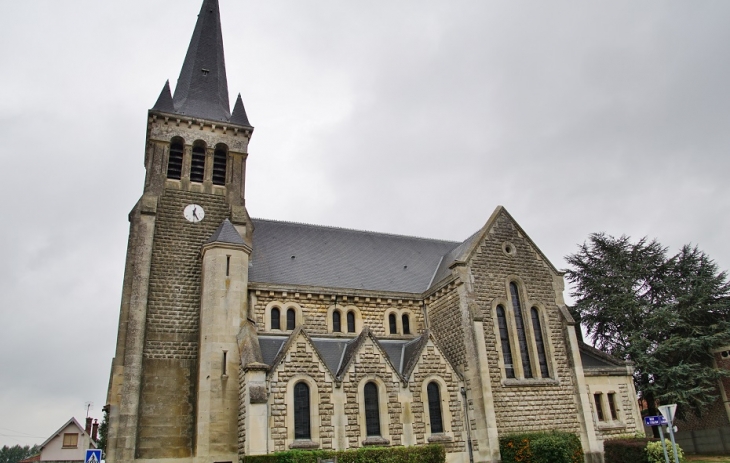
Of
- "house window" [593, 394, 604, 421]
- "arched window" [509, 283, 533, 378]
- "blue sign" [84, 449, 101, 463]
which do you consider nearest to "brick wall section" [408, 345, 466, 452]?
"arched window" [509, 283, 533, 378]

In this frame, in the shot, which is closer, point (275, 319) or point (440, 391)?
point (440, 391)

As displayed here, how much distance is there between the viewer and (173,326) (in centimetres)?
2280

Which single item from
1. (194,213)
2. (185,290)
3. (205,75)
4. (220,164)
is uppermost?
(205,75)

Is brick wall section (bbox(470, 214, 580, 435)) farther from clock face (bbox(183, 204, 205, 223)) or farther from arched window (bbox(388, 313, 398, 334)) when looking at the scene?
clock face (bbox(183, 204, 205, 223))

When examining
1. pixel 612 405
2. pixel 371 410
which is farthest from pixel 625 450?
pixel 371 410

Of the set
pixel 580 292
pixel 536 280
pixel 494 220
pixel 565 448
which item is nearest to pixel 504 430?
pixel 565 448

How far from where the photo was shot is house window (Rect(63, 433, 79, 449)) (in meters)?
43.2

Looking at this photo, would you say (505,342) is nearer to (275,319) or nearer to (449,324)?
(449,324)

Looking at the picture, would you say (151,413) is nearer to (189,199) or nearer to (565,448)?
(189,199)

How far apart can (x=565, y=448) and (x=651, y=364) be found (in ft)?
44.3

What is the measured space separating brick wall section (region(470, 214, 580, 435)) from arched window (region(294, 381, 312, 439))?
324 inches

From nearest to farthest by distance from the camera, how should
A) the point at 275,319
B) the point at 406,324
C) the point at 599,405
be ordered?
the point at 275,319 → the point at 599,405 → the point at 406,324

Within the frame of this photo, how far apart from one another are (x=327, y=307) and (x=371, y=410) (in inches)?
218

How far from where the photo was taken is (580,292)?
36.3 m
